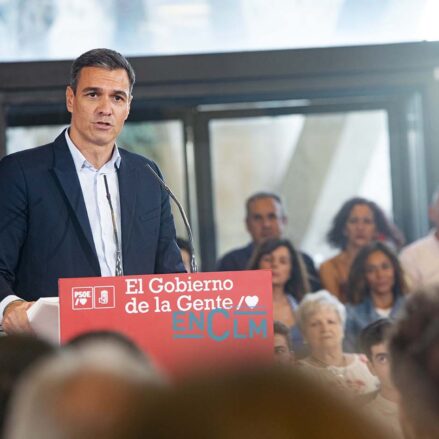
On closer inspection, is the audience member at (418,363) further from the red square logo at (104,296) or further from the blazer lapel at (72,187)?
the blazer lapel at (72,187)

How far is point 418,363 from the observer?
3.42 ft

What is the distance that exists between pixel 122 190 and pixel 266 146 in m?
3.95

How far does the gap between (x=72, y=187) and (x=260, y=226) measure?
345cm

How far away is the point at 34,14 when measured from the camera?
6.96 metres

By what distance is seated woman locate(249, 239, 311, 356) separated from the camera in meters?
6.00

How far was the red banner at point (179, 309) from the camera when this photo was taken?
2881 mm

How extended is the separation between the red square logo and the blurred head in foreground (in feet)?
6.49

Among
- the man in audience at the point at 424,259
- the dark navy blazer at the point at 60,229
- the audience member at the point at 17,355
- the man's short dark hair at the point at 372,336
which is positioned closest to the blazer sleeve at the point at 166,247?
the dark navy blazer at the point at 60,229

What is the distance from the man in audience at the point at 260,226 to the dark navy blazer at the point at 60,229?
10.4 feet

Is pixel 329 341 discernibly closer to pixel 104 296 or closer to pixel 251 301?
pixel 251 301

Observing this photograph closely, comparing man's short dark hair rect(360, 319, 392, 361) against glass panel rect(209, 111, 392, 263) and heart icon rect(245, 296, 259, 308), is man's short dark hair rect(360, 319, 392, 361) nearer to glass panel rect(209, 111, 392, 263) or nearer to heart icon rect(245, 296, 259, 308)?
heart icon rect(245, 296, 259, 308)

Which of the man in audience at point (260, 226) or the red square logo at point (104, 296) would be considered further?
the man in audience at point (260, 226)

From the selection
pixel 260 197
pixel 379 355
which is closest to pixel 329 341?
pixel 379 355

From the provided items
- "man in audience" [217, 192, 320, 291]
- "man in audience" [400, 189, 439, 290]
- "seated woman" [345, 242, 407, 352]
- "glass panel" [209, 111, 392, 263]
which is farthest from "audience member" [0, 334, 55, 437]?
"glass panel" [209, 111, 392, 263]
